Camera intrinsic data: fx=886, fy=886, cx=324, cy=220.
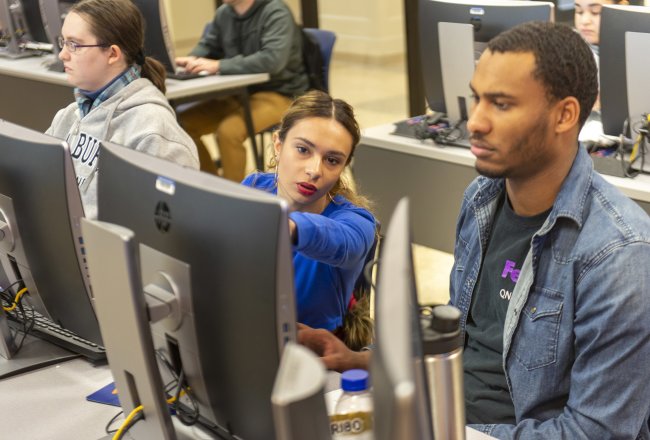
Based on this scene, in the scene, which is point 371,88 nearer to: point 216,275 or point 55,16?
point 55,16

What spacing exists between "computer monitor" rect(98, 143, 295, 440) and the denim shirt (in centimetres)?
52

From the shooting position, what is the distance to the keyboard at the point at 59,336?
172 centimetres

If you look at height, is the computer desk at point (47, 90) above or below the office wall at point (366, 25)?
above

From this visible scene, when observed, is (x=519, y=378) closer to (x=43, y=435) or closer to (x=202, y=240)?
(x=202, y=240)

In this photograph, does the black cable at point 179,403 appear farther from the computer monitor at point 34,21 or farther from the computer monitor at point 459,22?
the computer monitor at point 34,21

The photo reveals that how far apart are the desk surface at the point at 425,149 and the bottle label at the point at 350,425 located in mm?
1641

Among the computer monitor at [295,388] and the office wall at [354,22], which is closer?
the computer monitor at [295,388]

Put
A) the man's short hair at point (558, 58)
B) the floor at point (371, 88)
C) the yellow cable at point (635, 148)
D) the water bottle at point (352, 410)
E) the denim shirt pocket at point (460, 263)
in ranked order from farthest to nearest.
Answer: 1. the floor at point (371, 88)
2. the yellow cable at point (635, 148)
3. the denim shirt pocket at point (460, 263)
4. the man's short hair at point (558, 58)
5. the water bottle at point (352, 410)

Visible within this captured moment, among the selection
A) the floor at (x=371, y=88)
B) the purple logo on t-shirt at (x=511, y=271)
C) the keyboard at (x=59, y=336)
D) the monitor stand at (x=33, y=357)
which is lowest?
the floor at (x=371, y=88)

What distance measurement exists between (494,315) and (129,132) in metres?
1.08

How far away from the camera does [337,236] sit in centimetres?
161

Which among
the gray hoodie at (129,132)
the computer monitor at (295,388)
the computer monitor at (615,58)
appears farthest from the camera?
the computer monitor at (615,58)

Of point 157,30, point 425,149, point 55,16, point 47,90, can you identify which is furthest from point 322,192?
point 47,90

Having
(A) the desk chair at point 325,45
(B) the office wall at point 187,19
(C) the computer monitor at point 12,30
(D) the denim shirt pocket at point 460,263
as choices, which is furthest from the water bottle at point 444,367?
(B) the office wall at point 187,19
